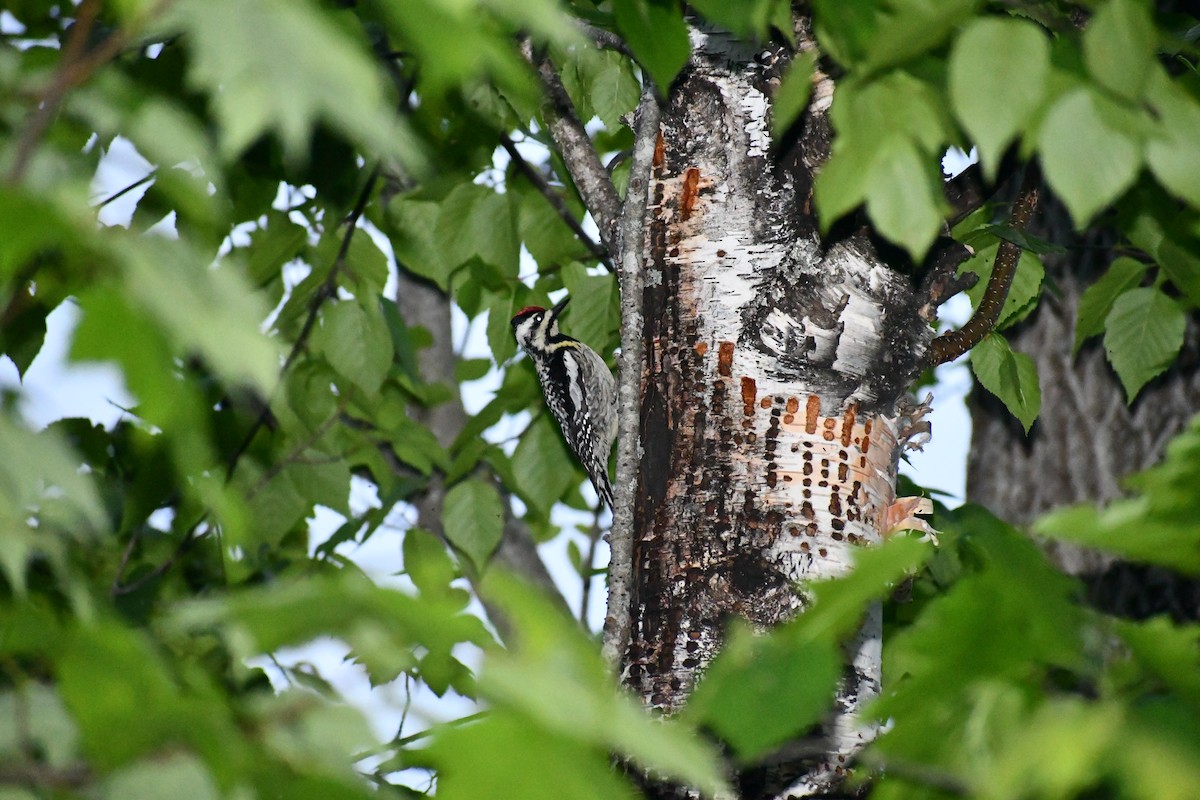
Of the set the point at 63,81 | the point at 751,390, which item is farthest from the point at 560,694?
the point at 751,390

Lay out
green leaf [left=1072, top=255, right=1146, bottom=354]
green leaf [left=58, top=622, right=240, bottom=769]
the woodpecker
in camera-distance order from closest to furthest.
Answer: green leaf [left=58, top=622, right=240, bottom=769] < green leaf [left=1072, top=255, right=1146, bottom=354] < the woodpecker

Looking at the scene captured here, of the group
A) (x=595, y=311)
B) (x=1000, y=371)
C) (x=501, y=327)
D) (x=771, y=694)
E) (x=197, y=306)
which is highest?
(x=501, y=327)

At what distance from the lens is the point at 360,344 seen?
3209 mm

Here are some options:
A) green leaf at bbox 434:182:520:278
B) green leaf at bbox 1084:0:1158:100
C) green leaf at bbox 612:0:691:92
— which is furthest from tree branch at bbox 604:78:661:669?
green leaf at bbox 1084:0:1158:100

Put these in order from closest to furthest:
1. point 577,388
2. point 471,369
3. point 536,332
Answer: point 471,369, point 577,388, point 536,332

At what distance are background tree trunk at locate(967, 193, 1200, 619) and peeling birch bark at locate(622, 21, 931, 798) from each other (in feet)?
6.92

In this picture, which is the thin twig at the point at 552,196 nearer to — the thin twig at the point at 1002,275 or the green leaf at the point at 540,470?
the green leaf at the point at 540,470

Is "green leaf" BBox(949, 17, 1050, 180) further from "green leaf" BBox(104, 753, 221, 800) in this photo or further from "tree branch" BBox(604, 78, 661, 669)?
"tree branch" BBox(604, 78, 661, 669)

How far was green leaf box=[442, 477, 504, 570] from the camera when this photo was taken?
3.61 metres

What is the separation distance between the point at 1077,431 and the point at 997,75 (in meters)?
3.58

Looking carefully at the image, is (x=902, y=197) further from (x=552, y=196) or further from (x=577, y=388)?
(x=577, y=388)

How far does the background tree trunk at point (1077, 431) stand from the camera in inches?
157

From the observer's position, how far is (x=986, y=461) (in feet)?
15.0

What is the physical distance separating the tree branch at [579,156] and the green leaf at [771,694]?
54.8 inches
